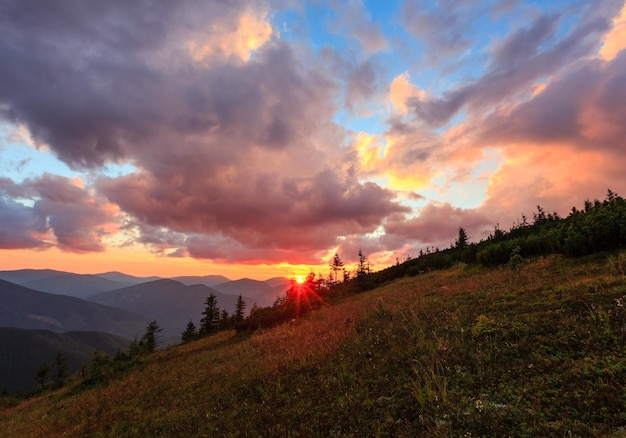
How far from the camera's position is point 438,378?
700cm

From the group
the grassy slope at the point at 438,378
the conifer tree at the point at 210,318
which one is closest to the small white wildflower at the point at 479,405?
the grassy slope at the point at 438,378

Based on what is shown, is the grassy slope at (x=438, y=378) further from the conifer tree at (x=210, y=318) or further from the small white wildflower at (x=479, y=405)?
the conifer tree at (x=210, y=318)

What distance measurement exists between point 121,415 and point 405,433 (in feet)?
38.7

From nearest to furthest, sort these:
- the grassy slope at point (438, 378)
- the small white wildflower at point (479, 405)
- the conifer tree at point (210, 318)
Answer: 1. the grassy slope at point (438, 378)
2. the small white wildflower at point (479, 405)
3. the conifer tree at point (210, 318)

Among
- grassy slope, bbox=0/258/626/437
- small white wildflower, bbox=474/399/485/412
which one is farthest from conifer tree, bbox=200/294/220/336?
small white wildflower, bbox=474/399/485/412

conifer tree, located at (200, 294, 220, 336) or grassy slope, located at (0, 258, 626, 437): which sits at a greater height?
grassy slope, located at (0, 258, 626, 437)

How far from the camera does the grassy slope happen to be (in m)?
5.61

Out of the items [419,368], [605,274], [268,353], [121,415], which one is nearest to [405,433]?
[419,368]

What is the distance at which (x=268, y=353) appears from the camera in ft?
45.0

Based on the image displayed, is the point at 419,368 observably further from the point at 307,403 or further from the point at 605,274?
the point at 605,274

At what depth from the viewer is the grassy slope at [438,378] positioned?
5.61 meters

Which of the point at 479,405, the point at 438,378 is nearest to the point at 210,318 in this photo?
the point at 438,378

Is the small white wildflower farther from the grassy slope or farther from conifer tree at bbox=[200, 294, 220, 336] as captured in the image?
conifer tree at bbox=[200, 294, 220, 336]

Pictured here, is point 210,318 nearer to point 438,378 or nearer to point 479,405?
point 438,378
